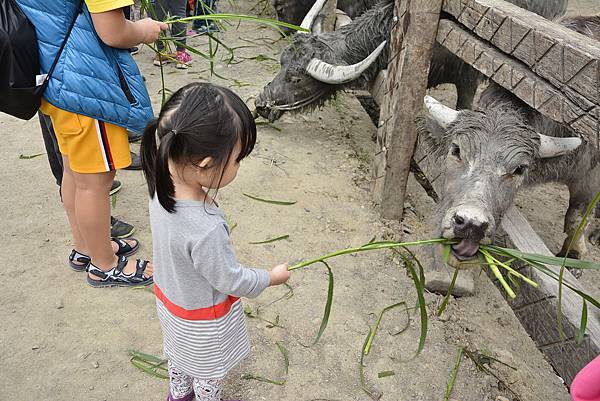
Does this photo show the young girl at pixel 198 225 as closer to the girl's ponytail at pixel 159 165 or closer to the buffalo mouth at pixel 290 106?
the girl's ponytail at pixel 159 165

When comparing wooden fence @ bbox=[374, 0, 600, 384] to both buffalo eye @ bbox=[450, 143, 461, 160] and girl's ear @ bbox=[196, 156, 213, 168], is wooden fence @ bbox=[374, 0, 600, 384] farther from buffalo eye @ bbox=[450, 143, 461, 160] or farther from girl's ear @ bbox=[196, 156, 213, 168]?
girl's ear @ bbox=[196, 156, 213, 168]

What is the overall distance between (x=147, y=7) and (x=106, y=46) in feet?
2.64

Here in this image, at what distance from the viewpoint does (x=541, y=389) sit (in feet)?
7.55

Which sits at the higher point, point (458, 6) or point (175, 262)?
point (458, 6)

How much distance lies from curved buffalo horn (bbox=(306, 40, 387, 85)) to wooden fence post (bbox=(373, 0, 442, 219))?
560mm

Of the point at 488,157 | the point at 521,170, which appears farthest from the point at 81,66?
the point at 521,170

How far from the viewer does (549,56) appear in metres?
1.89

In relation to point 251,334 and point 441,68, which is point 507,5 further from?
point 251,334

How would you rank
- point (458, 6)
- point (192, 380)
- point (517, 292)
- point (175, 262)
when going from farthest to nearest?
1. point (458, 6)
2. point (517, 292)
3. point (192, 380)
4. point (175, 262)

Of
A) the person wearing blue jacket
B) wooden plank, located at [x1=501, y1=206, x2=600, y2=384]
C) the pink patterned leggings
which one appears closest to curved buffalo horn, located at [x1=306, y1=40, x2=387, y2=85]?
the person wearing blue jacket

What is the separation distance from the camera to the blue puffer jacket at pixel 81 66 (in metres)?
1.89

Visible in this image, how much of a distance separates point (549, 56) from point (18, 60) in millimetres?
1964

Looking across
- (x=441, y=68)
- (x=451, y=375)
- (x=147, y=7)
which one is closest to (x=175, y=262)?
(x=451, y=375)

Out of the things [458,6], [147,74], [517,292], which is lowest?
[147,74]
